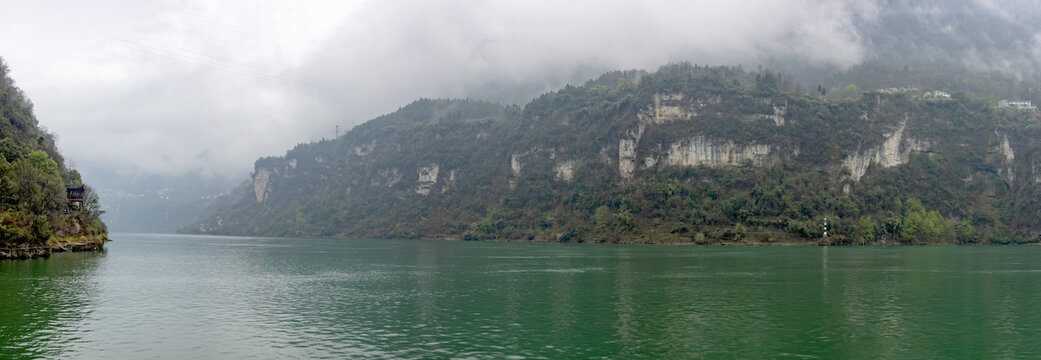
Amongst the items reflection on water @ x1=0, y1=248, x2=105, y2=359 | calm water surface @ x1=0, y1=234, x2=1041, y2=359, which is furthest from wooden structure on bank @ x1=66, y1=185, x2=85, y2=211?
calm water surface @ x1=0, y1=234, x2=1041, y2=359

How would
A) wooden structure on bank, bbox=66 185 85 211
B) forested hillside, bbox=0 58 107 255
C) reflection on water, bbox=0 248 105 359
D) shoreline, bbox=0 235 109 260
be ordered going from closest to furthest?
reflection on water, bbox=0 248 105 359
shoreline, bbox=0 235 109 260
forested hillside, bbox=0 58 107 255
wooden structure on bank, bbox=66 185 85 211

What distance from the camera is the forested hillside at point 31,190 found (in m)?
94.4

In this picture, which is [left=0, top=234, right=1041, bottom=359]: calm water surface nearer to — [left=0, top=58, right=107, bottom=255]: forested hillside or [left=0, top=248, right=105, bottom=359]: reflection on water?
[left=0, top=248, right=105, bottom=359]: reflection on water

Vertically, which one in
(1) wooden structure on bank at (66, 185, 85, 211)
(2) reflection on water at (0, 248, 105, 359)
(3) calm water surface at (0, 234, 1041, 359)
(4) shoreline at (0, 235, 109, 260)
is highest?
(1) wooden structure on bank at (66, 185, 85, 211)

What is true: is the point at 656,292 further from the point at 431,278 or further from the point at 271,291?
the point at 271,291

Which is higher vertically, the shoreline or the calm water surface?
the shoreline

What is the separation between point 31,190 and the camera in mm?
99938

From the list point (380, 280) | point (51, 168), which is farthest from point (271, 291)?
point (51, 168)

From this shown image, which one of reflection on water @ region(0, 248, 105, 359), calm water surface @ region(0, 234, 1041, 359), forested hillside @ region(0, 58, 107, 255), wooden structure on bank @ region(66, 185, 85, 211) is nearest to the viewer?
reflection on water @ region(0, 248, 105, 359)

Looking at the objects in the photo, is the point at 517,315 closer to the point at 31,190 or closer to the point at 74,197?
the point at 31,190

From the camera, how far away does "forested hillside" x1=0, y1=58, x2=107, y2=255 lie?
94.4 metres

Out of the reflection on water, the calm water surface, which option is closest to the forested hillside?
the reflection on water

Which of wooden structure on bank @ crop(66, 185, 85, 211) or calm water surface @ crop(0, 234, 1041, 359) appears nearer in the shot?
calm water surface @ crop(0, 234, 1041, 359)

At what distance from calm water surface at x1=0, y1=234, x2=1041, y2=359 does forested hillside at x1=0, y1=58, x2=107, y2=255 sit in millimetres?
24144
